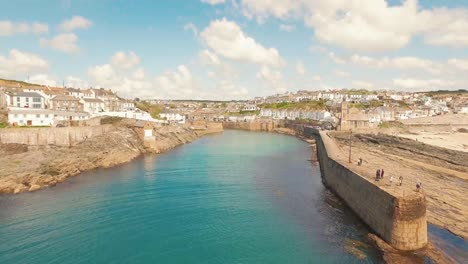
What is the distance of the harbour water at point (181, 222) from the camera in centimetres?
1891

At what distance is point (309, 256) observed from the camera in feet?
61.8

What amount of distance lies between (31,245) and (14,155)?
22557 mm

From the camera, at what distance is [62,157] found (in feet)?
131

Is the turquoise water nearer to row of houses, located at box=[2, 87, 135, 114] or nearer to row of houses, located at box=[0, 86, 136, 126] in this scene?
row of houses, located at box=[0, 86, 136, 126]

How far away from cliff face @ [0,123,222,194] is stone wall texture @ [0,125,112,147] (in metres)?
1.12

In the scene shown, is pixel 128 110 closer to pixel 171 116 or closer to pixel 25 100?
pixel 171 116

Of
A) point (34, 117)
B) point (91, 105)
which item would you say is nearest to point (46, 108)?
point (91, 105)

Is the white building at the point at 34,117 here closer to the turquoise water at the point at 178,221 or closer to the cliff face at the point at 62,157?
the cliff face at the point at 62,157

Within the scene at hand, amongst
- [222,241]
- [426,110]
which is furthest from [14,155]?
[426,110]

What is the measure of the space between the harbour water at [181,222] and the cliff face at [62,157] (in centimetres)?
233

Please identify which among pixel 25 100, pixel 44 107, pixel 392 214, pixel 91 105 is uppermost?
pixel 25 100

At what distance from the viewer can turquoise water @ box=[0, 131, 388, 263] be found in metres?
18.9

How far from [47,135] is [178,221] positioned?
3207 centimetres

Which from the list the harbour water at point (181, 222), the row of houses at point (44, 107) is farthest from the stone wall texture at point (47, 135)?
the harbour water at point (181, 222)
